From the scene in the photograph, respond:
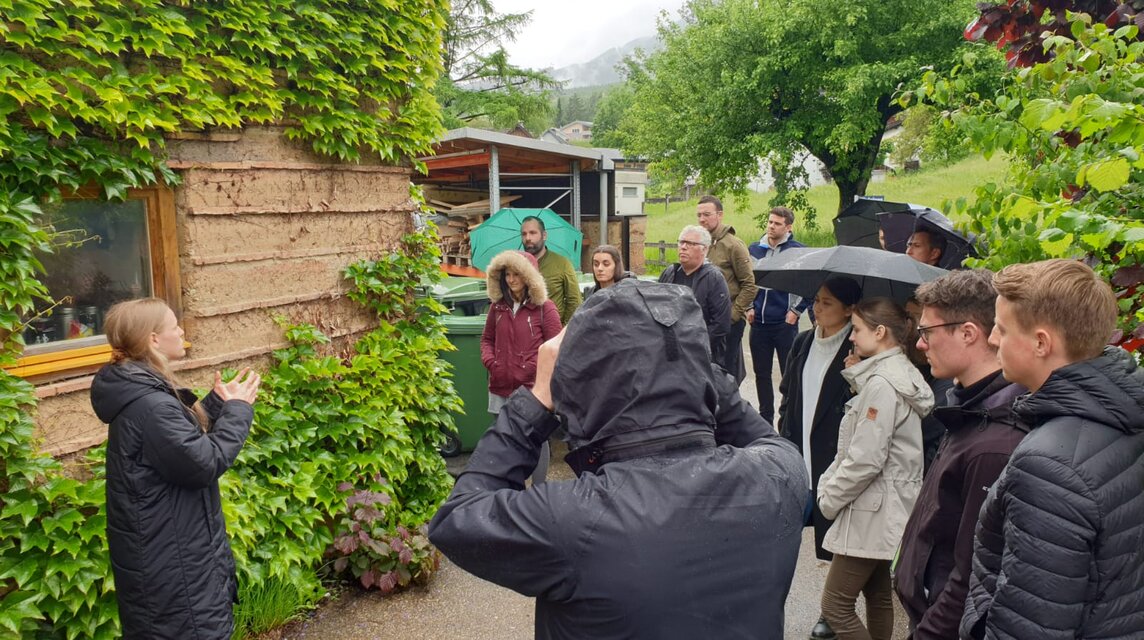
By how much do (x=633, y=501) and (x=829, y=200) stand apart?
3109cm

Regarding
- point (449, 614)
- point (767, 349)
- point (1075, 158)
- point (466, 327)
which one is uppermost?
point (1075, 158)

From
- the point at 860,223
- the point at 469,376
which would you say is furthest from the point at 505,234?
the point at 860,223

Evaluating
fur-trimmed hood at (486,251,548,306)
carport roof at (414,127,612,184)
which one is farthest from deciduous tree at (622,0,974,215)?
fur-trimmed hood at (486,251,548,306)

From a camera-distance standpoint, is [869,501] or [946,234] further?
[946,234]

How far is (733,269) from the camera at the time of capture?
700 cm

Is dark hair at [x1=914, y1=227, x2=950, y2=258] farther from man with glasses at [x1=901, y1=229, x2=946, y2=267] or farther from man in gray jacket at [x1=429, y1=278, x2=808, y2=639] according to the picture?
man in gray jacket at [x1=429, y1=278, x2=808, y2=639]

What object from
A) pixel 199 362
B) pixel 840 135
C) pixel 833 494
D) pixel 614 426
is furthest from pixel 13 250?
pixel 840 135

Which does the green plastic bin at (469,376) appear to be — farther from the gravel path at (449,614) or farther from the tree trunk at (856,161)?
the tree trunk at (856,161)

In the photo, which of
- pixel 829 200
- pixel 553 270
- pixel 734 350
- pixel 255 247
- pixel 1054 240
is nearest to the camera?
pixel 1054 240

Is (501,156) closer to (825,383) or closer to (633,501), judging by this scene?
(825,383)

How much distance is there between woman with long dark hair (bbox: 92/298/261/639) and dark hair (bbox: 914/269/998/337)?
2689 millimetres

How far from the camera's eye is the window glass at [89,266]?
341 centimetres

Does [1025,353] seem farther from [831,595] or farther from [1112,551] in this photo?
[831,595]

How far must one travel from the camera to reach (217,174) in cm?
387
